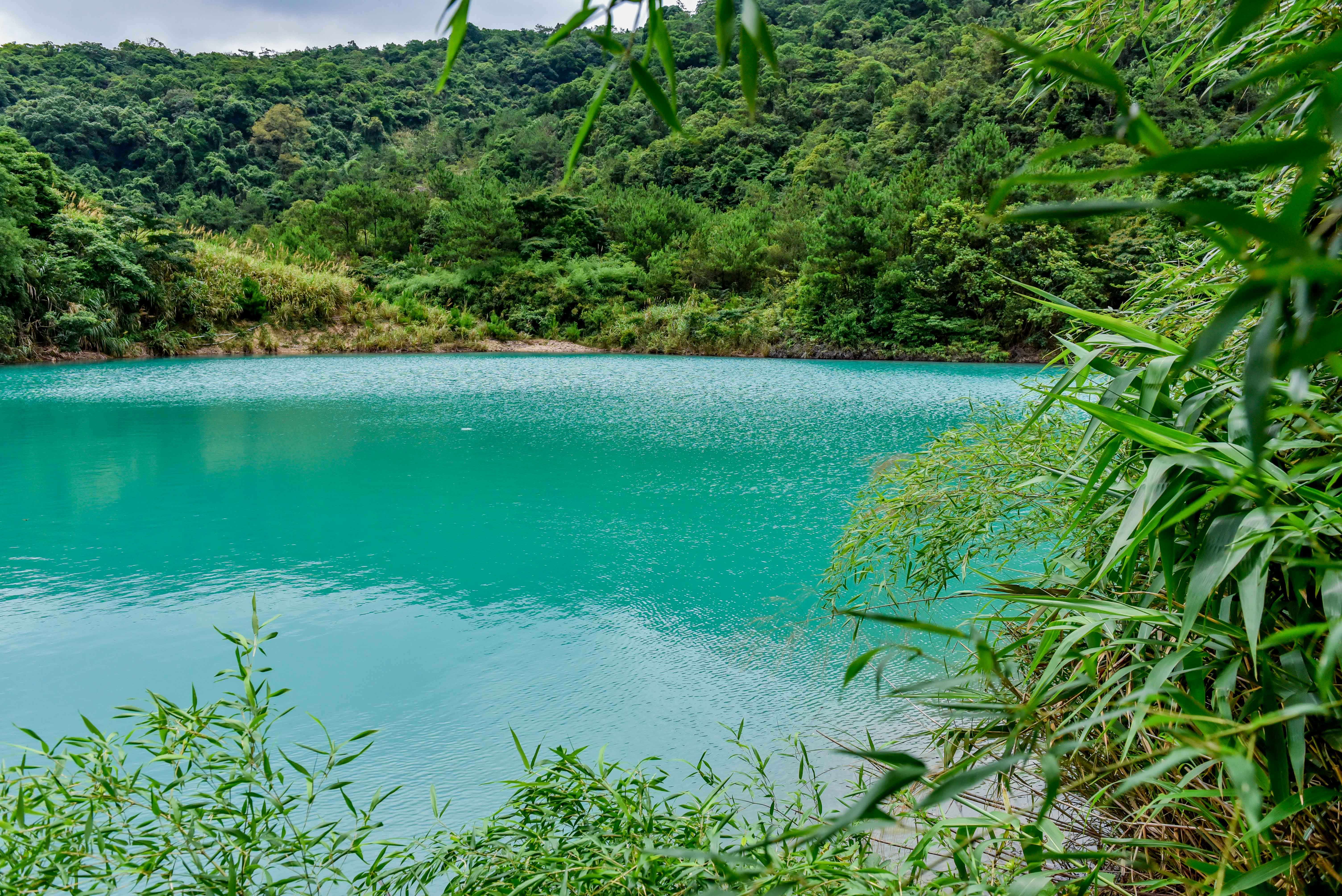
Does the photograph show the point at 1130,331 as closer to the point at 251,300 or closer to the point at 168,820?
the point at 168,820

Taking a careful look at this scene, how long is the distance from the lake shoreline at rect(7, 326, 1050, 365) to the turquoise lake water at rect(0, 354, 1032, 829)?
583 cm

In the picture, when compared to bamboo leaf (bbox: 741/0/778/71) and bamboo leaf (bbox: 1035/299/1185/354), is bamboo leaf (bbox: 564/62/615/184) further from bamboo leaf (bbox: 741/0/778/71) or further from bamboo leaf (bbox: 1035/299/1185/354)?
bamboo leaf (bbox: 1035/299/1185/354)

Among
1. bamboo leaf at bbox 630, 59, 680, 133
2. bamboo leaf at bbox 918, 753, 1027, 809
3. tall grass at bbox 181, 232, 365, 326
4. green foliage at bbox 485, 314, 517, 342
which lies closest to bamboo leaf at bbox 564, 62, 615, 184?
bamboo leaf at bbox 630, 59, 680, 133

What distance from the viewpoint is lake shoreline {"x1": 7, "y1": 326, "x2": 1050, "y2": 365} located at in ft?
45.9

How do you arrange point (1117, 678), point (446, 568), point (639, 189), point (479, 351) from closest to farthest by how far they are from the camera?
point (1117, 678)
point (446, 568)
point (479, 351)
point (639, 189)

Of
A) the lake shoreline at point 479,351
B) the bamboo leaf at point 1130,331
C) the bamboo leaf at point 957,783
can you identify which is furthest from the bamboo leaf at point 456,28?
the lake shoreline at point 479,351

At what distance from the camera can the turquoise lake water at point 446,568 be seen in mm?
2615

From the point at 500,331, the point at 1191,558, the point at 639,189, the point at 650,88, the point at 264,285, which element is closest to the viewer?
the point at 650,88

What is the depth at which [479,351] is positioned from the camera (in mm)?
17703

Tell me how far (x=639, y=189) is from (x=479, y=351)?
9604mm

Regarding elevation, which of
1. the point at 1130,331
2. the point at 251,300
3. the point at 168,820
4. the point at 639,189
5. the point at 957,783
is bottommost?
the point at 168,820

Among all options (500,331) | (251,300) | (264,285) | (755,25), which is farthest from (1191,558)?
(500,331)

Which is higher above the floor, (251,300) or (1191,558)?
(251,300)

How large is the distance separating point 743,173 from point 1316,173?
26.2m
